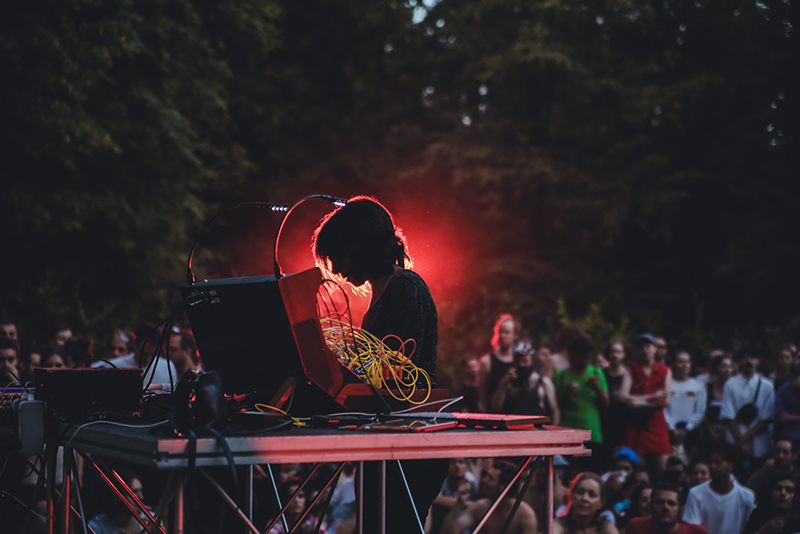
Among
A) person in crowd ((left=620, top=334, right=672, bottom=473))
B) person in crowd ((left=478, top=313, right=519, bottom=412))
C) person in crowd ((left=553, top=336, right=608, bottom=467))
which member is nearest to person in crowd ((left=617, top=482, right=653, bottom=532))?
person in crowd ((left=553, top=336, right=608, bottom=467))

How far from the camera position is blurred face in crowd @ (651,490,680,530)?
4.80 meters

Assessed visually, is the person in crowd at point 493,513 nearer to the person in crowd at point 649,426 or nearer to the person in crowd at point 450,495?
the person in crowd at point 450,495

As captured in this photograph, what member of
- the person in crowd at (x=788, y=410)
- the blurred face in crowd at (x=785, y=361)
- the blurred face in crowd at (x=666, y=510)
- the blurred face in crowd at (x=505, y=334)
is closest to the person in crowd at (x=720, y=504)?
the blurred face in crowd at (x=666, y=510)

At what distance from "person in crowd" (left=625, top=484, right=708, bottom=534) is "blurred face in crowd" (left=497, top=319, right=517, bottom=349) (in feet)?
6.71

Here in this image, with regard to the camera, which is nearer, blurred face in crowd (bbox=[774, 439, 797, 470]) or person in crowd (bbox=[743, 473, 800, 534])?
person in crowd (bbox=[743, 473, 800, 534])

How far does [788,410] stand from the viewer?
681cm

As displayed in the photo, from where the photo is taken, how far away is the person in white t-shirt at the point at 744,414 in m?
7.06

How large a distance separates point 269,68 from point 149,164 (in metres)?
5.21

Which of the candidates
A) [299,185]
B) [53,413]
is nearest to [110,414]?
[53,413]

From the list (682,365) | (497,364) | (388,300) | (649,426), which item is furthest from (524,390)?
(388,300)

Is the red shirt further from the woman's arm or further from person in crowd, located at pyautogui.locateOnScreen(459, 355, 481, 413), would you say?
person in crowd, located at pyautogui.locateOnScreen(459, 355, 481, 413)

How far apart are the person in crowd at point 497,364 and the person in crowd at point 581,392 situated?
0.44 m

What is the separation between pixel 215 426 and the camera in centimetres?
186

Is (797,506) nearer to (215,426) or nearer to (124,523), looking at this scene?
(124,523)
